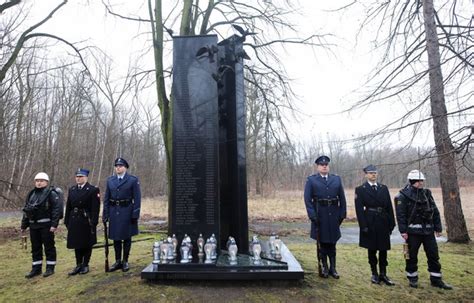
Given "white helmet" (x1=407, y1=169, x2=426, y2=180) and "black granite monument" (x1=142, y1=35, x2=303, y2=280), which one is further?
"black granite monument" (x1=142, y1=35, x2=303, y2=280)

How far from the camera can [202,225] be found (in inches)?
227

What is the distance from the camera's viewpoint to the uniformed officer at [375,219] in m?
5.55

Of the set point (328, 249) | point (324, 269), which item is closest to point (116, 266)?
point (324, 269)

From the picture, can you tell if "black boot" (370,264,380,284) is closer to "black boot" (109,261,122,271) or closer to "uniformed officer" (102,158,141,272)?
"uniformed officer" (102,158,141,272)

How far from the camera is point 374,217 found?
222 inches

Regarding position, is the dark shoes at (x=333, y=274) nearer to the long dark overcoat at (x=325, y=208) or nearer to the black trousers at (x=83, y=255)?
the long dark overcoat at (x=325, y=208)

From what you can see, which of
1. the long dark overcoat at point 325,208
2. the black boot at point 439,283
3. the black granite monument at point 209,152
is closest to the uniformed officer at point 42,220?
the black granite monument at point 209,152

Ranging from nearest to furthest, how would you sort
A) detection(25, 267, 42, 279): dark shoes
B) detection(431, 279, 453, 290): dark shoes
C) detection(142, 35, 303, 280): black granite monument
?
detection(431, 279, 453, 290): dark shoes
detection(142, 35, 303, 280): black granite monument
detection(25, 267, 42, 279): dark shoes

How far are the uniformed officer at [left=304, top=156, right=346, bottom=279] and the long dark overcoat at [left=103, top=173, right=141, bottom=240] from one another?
9.60ft

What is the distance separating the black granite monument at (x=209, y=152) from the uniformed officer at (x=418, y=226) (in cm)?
185

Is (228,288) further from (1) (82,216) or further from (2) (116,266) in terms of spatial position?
(1) (82,216)

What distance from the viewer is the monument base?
4965 millimetres

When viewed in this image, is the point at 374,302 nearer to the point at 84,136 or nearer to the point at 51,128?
the point at 51,128

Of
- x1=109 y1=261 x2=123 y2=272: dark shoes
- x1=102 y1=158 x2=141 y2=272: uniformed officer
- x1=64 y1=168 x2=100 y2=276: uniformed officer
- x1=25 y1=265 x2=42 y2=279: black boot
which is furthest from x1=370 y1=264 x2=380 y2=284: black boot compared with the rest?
x1=25 y1=265 x2=42 y2=279: black boot
